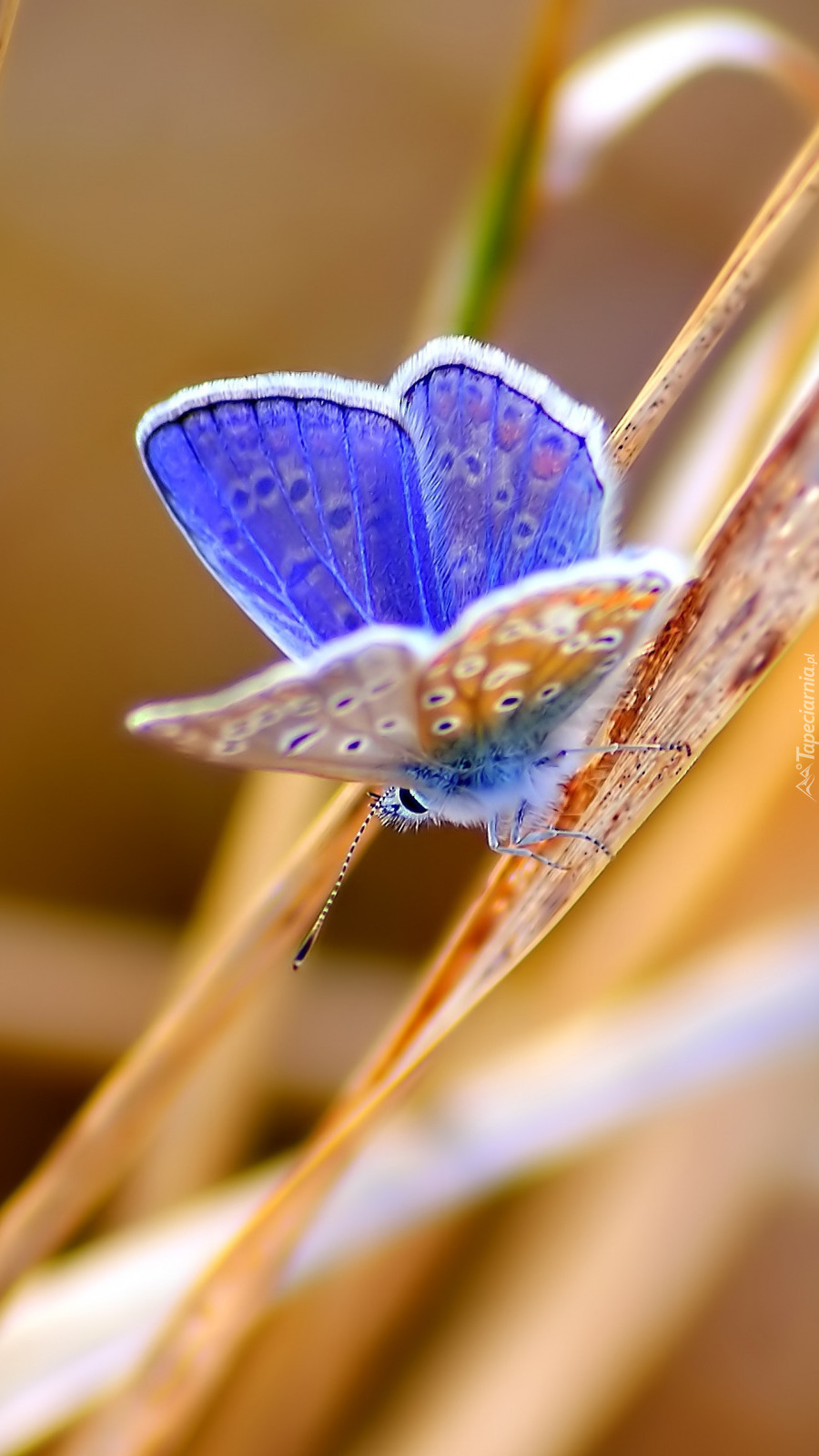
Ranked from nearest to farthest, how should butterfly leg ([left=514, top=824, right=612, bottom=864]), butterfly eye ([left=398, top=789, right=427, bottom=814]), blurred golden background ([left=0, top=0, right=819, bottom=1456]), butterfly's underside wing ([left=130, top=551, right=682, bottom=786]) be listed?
butterfly's underside wing ([left=130, top=551, right=682, bottom=786]) < butterfly leg ([left=514, top=824, right=612, bottom=864]) < butterfly eye ([left=398, top=789, right=427, bottom=814]) < blurred golden background ([left=0, top=0, right=819, bottom=1456])

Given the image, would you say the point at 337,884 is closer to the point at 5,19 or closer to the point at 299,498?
the point at 299,498

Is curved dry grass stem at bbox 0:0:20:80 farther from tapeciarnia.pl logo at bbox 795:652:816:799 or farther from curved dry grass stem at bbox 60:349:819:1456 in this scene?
tapeciarnia.pl logo at bbox 795:652:816:799

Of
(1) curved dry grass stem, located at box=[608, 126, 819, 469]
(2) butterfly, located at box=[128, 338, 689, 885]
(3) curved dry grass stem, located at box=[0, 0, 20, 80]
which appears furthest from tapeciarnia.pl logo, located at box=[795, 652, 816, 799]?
(3) curved dry grass stem, located at box=[0, 0, 20, 80]

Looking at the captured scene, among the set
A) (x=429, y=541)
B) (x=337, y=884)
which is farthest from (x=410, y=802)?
(x=429, y=541)

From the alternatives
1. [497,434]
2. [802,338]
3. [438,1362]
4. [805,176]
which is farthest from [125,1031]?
[805,176]

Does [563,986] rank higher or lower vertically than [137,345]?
lower

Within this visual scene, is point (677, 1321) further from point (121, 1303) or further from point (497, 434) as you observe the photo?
point (497, 434)

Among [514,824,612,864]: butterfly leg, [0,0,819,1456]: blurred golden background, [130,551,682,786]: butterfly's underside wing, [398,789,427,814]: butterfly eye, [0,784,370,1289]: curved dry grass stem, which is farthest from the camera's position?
[0,0,819,1456]: blurred golden background
